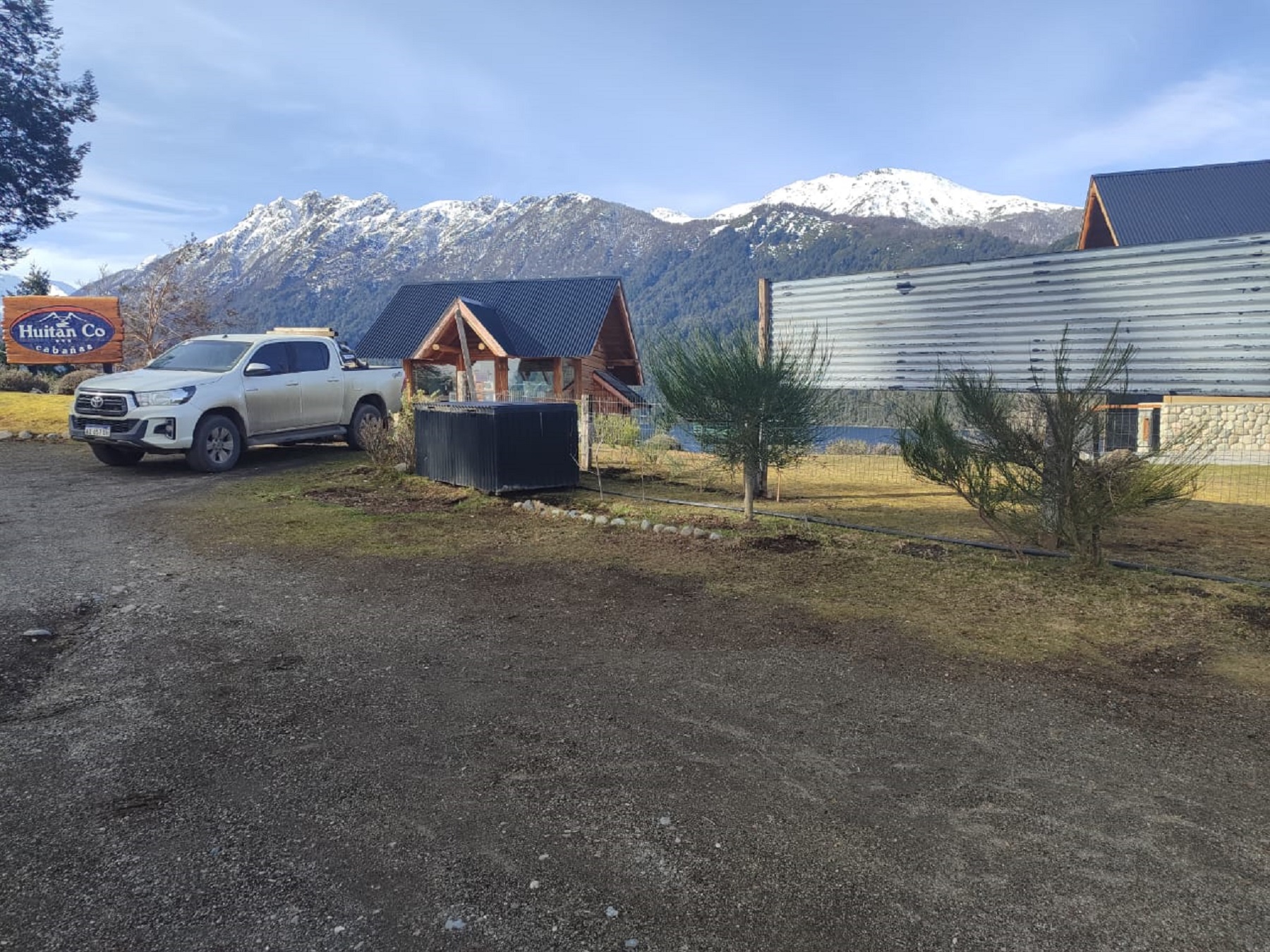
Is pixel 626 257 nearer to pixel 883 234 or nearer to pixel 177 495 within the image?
pixel 883 234

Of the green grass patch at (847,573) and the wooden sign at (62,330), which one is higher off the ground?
the wooden sign at (62,330)

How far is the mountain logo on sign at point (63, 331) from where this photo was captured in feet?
72.7

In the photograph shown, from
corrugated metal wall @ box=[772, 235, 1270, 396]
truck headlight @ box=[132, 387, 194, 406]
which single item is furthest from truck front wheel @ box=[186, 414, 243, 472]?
corrugated metal wall @ box=[772, 235, 1270, 396]

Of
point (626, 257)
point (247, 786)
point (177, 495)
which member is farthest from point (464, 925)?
point (626, 257)

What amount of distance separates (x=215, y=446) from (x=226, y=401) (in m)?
0.70

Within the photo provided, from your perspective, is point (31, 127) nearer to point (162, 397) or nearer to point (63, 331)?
point (63, 331)

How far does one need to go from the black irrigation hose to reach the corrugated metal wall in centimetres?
171

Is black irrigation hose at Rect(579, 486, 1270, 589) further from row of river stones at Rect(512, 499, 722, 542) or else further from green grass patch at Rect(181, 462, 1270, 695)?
row of river stones at Rect(512, 499, 722, 542)

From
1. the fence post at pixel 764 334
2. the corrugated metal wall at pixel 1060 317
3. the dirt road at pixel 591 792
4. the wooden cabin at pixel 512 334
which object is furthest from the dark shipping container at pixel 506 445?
the wooden cabin at pixel 512 334

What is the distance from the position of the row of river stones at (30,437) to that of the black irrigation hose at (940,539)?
443 inches

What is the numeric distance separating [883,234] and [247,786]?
149m

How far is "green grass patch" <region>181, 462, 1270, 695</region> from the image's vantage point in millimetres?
5145

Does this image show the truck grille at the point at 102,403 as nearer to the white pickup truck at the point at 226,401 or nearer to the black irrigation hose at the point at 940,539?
the white pickup truck at the point at 226,401

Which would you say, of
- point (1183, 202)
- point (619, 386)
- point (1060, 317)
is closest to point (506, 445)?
point (1060, 317)
